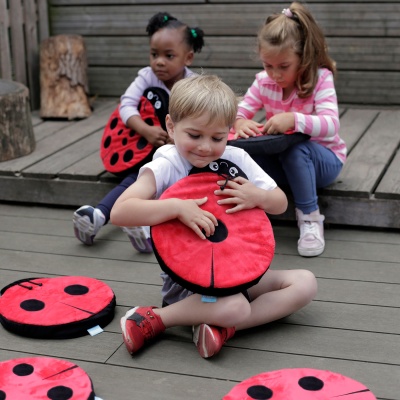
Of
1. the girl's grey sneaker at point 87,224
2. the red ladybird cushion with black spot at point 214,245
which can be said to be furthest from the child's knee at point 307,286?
the girl's grey sneaker at point 87,224

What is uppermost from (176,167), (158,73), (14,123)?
(158,73)

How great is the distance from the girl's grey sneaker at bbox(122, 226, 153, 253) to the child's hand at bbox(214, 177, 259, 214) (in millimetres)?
775

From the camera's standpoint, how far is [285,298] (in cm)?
253

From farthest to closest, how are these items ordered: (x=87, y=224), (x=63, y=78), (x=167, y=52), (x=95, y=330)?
(x=63, y=78)
(x=167, y=52)
(x=87, y=224)
(x=95, y=330)

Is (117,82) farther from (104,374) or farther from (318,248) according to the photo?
(104,374)

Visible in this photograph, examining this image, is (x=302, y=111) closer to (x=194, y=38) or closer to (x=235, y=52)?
(x=194, y=38)

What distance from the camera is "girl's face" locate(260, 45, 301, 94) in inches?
123

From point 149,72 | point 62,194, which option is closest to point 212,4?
point 149,72

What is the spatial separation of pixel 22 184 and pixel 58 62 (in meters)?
1.38

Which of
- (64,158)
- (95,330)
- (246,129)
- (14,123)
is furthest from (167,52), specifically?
(95,330)

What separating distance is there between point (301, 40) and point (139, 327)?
1.44 meters

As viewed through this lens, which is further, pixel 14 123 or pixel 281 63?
pixel 14 123

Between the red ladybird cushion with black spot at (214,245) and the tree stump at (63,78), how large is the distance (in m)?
2.67

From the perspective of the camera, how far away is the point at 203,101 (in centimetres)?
233
